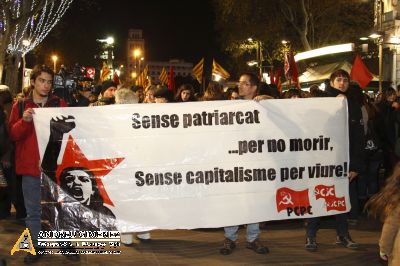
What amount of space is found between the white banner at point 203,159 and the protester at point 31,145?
0.16 metres

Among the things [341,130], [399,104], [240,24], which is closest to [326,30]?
[240,24]

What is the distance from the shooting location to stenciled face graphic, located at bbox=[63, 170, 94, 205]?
559cm

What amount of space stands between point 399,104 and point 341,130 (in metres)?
4.49

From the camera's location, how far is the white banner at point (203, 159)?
18.6 ft

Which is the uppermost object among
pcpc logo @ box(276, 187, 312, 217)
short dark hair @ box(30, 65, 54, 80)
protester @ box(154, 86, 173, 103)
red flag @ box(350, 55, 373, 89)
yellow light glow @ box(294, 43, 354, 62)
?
yellow light glow @ box(294, 43, 354, 62)

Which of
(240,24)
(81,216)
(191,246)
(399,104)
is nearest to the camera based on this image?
(81,216)

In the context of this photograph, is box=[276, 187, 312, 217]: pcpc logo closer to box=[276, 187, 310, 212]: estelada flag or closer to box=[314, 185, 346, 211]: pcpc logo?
box=[276, 187, 310, 212]: estelada flag

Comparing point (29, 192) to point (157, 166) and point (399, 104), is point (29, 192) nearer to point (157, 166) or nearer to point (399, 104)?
point (157, 166)

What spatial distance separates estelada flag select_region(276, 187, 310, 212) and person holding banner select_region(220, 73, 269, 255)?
18.8 inches

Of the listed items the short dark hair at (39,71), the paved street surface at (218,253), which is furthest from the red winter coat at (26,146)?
the paved street surface at (218,253)

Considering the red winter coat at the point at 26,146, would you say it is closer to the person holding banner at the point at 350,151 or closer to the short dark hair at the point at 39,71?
the short dark hair at the point at 39,71

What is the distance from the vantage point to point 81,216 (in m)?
5.60

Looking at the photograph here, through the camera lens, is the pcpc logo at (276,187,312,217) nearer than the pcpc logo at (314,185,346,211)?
Yes

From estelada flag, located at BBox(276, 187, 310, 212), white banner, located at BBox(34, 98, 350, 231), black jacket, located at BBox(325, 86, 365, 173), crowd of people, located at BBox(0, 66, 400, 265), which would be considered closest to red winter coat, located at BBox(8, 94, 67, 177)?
crowd of people, located at BBox(0, 66, 400, 265)
